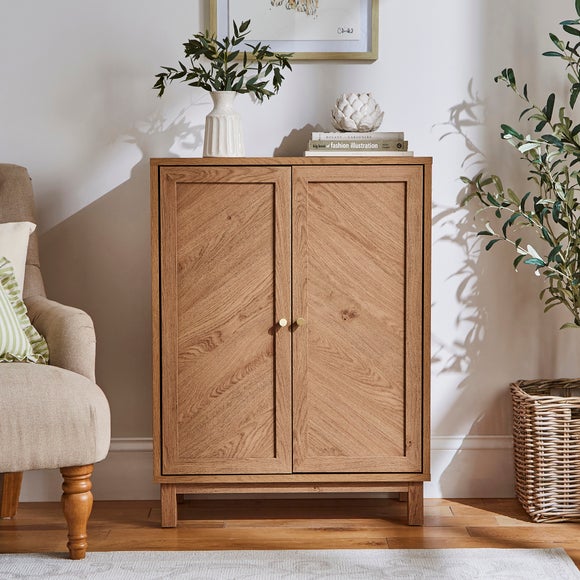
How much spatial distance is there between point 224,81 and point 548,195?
41.9 inches

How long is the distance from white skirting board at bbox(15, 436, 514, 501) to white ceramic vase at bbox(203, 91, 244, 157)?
97 cm

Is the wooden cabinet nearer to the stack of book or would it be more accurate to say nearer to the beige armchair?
the stack of book

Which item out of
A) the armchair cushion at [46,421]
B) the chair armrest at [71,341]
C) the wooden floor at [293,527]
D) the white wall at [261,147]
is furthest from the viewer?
the white wall at [261,147]

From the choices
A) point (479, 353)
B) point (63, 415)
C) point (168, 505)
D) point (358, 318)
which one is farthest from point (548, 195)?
point (63, 415)

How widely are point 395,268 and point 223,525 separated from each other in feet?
2.92

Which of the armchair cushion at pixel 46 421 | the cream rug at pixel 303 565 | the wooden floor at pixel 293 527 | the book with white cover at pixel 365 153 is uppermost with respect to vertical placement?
the book with white cover at pixel 365 153

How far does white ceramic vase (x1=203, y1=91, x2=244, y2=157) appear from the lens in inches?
89.3

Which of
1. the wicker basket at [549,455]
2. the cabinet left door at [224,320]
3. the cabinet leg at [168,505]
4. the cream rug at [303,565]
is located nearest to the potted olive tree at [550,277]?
the wicker basket at [549,455]

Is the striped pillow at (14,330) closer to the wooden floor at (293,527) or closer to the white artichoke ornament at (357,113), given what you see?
the wooden floor at (293,527)

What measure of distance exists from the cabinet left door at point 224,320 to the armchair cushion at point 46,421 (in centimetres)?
33

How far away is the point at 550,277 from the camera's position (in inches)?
89.8

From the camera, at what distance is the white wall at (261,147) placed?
2477 millimetres

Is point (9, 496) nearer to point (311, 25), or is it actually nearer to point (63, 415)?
point (63, 415)

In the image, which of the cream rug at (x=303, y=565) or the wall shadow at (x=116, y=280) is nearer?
the cream rug at (x=303, y=565)
